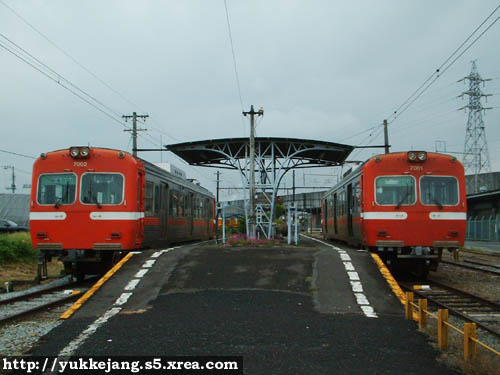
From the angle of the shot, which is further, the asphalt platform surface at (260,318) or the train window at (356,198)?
the train window at (356,198)

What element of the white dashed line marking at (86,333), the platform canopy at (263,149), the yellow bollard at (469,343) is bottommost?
the white dashed line marking at (86,333)

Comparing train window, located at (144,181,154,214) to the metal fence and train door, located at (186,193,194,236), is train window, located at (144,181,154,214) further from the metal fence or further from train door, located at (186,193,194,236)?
the metal fence

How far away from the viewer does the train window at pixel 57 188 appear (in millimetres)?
11383

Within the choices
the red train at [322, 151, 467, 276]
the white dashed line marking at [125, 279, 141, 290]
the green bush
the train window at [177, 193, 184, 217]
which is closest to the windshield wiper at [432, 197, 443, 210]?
the red train at [322, 151, 467, 276]

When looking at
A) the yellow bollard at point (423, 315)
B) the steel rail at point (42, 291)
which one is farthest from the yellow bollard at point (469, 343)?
the steel rail at point (42, 291)

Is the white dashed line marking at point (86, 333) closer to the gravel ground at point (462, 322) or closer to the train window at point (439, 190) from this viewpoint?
the gravel ground at point (462, 322)

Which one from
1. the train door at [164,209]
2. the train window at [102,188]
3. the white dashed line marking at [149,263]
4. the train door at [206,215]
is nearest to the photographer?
the white dashed line marking at [149,263]

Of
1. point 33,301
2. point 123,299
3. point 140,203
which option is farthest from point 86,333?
point 140,203

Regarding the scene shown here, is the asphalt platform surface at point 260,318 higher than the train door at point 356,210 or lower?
lower

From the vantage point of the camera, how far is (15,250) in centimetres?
1798

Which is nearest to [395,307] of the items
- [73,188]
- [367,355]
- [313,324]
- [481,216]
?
[313,324]

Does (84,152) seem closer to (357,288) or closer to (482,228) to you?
(357,288)

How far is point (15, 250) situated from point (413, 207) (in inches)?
565

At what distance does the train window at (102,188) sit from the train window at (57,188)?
0.89ft
